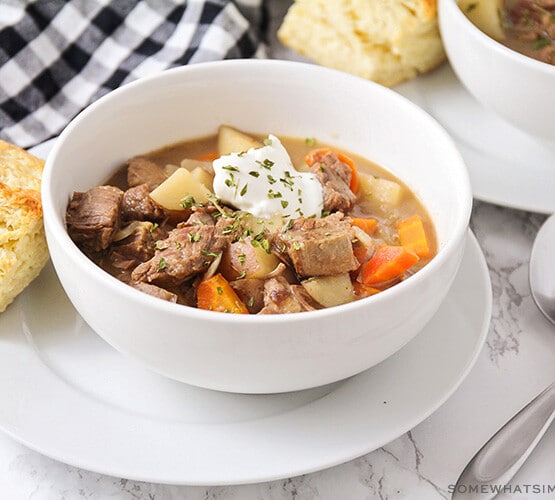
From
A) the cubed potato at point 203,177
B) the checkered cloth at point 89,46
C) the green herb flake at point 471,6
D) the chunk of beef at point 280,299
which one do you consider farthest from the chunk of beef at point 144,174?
the green herb flake at point 471,6

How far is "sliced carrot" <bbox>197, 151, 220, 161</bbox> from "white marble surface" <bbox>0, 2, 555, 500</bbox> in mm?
1123

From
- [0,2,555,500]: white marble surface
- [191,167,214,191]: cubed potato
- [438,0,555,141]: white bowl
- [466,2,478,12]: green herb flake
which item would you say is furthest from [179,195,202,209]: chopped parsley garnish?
[466,2,478,12]: green herb flake

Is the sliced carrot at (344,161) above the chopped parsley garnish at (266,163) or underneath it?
underneath

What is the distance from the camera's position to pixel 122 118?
114 inches

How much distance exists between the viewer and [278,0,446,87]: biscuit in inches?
143

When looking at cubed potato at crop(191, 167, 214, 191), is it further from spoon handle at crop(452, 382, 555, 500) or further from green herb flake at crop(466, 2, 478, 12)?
green herb flake at crop(466, 2, 478, 12)

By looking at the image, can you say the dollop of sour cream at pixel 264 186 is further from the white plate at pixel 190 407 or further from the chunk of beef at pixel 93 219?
the white plate at pixel 190 407

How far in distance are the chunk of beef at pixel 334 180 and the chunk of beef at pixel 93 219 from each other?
66cm

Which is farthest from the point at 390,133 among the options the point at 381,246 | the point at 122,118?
the point at 122,118

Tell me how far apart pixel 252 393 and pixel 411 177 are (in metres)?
1.01

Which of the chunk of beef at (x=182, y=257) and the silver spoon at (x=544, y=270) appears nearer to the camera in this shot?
the chunk of beef at (x=182, y=257)

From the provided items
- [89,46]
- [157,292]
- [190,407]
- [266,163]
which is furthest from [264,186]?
[89,46]

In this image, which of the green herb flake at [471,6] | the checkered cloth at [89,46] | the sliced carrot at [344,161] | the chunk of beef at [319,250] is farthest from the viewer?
the checkered cloth at [89,46]

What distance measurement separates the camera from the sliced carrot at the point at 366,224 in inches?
109
